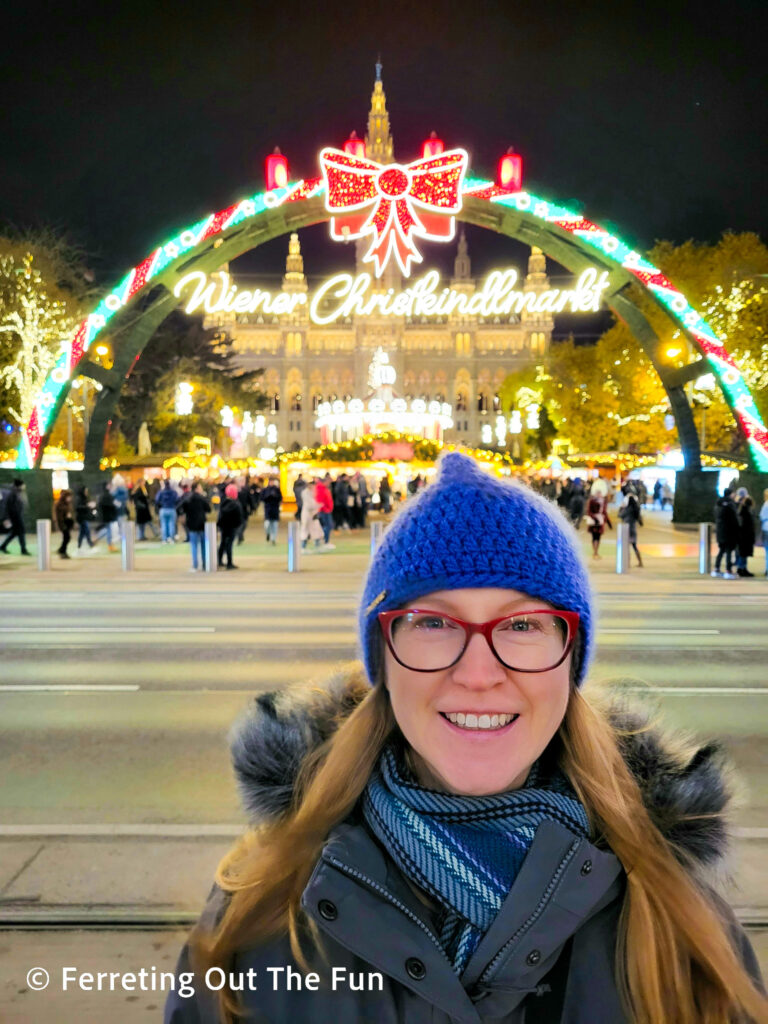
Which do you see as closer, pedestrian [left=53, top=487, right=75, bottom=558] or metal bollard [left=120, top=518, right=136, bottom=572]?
metal bollard [left=120, top=518, right=136, bottom=572]

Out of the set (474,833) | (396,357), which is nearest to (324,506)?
(474,833)

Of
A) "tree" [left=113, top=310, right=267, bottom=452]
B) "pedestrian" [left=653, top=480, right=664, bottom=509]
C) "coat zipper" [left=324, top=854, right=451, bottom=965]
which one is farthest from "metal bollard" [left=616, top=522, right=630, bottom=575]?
"tree" [left=113, top=310, right=267, bottom=452]

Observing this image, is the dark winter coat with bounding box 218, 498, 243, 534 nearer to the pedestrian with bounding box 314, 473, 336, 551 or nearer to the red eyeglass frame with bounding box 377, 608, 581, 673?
the pedestrian with bounding box 314, 473, 336, 551

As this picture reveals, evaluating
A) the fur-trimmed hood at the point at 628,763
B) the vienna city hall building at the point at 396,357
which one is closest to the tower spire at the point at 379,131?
the vienna city hall building at the point at 396,357

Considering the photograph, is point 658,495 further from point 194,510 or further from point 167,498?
point 194,510

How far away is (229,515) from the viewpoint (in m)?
17.7

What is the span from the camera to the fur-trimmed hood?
1.85 meters

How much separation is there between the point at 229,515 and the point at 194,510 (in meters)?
0.70

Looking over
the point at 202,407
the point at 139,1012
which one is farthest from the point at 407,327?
the point at 139,1012

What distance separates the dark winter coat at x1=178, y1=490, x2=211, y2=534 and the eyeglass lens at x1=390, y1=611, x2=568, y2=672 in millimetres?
15849

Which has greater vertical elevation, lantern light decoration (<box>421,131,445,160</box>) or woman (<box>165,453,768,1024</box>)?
lantern light decoration (<box>421,131,445,160</box>)

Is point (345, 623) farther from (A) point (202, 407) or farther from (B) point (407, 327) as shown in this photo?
(B) point (407, 327)

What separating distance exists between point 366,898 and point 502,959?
241 millimetres

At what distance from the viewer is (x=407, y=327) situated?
445 ft
